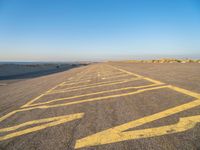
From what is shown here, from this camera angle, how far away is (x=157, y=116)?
3197 millimetres

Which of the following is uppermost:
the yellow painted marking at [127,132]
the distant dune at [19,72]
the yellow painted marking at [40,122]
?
the yellow painted marking at [127,132]

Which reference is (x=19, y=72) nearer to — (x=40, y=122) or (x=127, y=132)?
(x=40, y=122)

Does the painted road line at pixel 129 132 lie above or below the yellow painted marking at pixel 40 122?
above

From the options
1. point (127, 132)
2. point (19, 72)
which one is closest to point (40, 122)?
point (127, 132)

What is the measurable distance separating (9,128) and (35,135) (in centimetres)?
88

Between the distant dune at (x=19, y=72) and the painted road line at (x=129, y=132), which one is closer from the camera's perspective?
the painted road line at (x=129, y=132)

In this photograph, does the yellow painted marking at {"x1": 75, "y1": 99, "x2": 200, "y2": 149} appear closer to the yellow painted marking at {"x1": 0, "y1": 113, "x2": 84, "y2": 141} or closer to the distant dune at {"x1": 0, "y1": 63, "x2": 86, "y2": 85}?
the yellow painted marking at {"x1": 0, "y1": 113, "x2": 84, "y2": 141}

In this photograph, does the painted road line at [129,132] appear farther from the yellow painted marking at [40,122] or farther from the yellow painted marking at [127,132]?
the yellow painted marking at [40,122]

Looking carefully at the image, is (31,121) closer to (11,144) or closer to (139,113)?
(11,144)

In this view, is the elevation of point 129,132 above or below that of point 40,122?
above

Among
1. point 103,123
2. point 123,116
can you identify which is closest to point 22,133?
point 103,123

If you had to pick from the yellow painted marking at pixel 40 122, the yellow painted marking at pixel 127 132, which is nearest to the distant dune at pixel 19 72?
the yellow painted marking at pixel 40 122

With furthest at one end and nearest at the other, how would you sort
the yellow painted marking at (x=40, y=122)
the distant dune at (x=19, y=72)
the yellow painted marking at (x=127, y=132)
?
the distant dune at (x=19, y=72) → the yellow painted marking at (x=40, y=122) → the yellow painted marking at (x=127, y=132)

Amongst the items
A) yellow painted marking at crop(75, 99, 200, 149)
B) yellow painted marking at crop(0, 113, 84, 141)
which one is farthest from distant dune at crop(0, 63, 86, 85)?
yellow painted marking at crop(75, 99, 200, 149)
